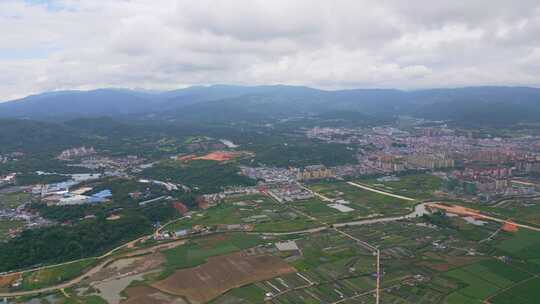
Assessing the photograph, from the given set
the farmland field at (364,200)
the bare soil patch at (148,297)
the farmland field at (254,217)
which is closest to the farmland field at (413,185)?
the farmland field at (364,200)

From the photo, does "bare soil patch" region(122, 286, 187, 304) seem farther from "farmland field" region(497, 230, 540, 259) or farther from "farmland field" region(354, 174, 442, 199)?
"farmland field" region(354, 174, 442, 199)

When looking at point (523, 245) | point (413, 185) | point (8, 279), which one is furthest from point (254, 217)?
point (413, 185)

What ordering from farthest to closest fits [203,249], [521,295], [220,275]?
[203,249], [220,275], [521,295]

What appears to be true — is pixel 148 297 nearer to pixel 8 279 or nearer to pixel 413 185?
pixel 8 279

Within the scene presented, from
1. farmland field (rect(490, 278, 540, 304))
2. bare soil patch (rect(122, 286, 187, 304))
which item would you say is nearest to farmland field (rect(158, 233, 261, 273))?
bare soil patch (rect(122, 286, 187, 304))

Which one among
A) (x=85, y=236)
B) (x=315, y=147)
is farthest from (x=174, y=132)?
(x=85, y=236)

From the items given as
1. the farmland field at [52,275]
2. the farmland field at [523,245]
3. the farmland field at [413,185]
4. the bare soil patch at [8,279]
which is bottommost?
the farmland field at [523,245]

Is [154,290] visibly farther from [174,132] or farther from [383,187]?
[174,132]

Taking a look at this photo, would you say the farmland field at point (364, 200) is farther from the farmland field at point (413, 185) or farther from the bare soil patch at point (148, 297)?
the bare soil patch at point (148, 297)
